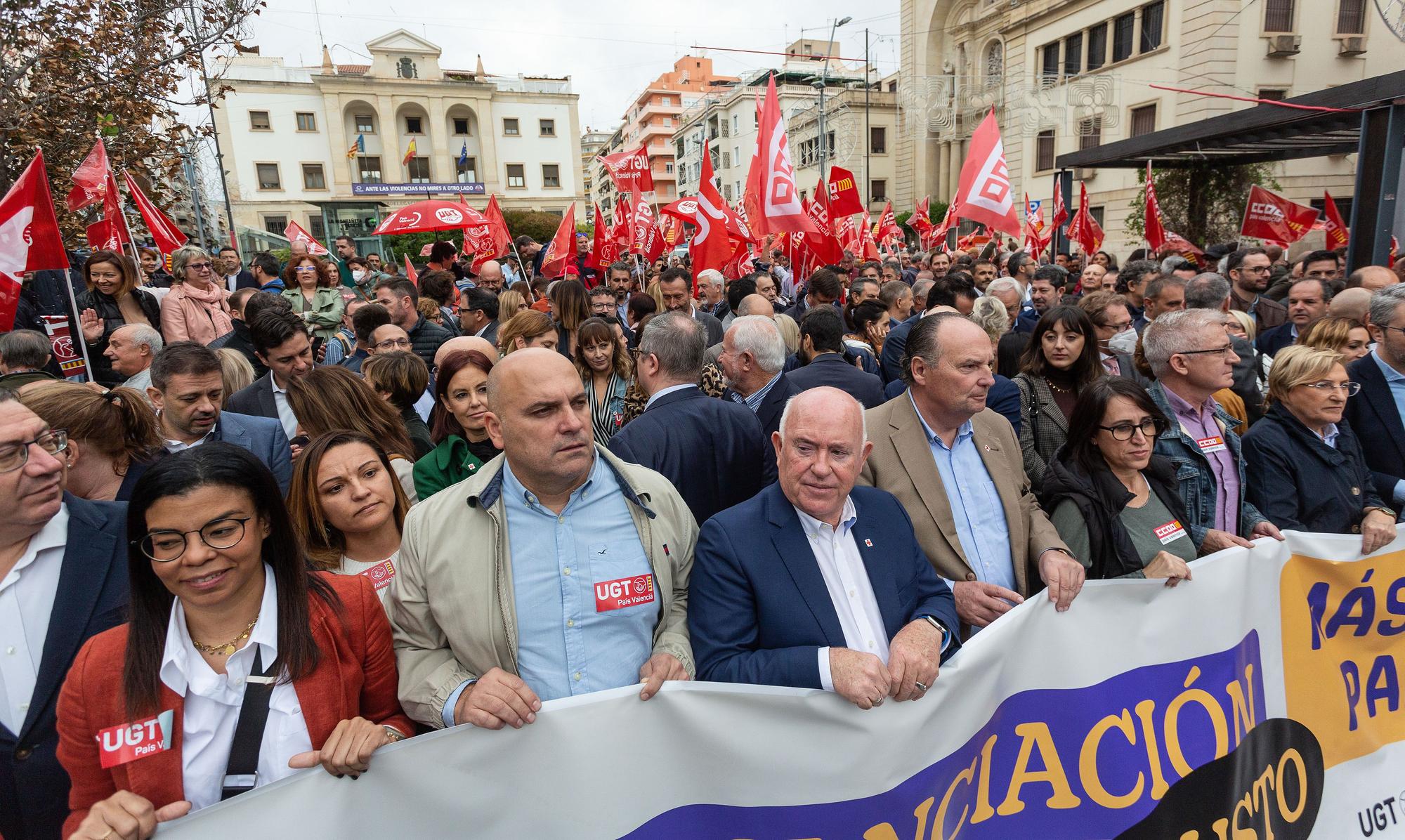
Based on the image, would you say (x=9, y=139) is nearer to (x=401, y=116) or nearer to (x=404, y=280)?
(x=404, y=280)

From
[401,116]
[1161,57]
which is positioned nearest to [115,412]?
[1161,57]

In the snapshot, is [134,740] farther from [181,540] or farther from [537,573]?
[537,573]

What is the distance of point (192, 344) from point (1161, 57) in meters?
33.4

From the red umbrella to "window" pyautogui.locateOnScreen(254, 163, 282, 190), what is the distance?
49.9 metres

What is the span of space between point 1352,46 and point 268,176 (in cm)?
5894

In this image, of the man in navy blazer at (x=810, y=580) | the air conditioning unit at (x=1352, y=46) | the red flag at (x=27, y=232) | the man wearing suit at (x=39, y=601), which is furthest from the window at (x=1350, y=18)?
the man wearing suit at (x=39, y=601)

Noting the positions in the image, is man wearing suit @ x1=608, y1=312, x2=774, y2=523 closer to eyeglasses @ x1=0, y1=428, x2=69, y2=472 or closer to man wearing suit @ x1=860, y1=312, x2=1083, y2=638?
man wearing suit @ x1=860, y1=312, x2=1083, y2=638

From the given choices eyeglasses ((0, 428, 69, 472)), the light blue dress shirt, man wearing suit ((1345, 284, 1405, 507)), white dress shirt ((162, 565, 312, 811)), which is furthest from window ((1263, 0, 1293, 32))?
eyeglasses ((0, 428, 69, 472))

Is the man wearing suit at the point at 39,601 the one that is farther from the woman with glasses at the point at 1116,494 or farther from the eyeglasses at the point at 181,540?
the woman with glasses at the point at 1116,494

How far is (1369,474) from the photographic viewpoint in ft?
10.8

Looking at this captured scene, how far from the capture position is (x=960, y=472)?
2781 mm

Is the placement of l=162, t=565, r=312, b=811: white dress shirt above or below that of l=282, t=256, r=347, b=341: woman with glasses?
below

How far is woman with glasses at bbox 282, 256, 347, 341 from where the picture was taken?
23.5ft

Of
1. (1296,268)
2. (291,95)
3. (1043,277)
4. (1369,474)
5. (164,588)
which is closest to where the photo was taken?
(164,588)
